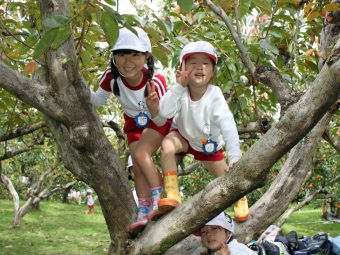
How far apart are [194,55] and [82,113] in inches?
26.4

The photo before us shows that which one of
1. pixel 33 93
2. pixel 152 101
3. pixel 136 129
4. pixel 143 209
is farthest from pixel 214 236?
pixel 33 93

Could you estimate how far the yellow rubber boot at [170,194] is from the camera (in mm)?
2248

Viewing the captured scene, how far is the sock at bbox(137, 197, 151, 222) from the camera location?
8.22 feet

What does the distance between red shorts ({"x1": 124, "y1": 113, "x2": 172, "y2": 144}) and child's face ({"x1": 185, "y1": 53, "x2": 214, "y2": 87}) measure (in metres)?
0.30

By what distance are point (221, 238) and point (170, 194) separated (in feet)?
2.17

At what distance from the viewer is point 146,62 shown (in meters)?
2.69

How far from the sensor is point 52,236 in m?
12.2

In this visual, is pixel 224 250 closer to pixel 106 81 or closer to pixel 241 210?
pixel 241 210

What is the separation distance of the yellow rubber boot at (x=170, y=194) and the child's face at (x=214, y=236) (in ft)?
1.85

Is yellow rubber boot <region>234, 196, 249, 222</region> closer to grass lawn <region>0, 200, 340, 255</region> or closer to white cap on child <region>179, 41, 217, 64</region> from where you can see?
white cap on child <region>179, 41, 217, 64</region>

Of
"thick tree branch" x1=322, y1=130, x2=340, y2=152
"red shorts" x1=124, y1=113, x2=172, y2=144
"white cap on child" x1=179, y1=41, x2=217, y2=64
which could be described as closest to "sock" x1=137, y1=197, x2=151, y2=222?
"red shorts" x1=124, y1=113, x2=172, y2=144

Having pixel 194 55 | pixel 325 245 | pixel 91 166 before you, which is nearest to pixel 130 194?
pixel 91 166

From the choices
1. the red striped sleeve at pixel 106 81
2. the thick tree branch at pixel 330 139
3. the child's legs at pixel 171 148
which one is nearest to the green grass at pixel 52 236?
the thick tree branch at pixel 330 139

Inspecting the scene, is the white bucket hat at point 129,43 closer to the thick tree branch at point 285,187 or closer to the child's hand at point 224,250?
the thick tree branch at point 285,187
